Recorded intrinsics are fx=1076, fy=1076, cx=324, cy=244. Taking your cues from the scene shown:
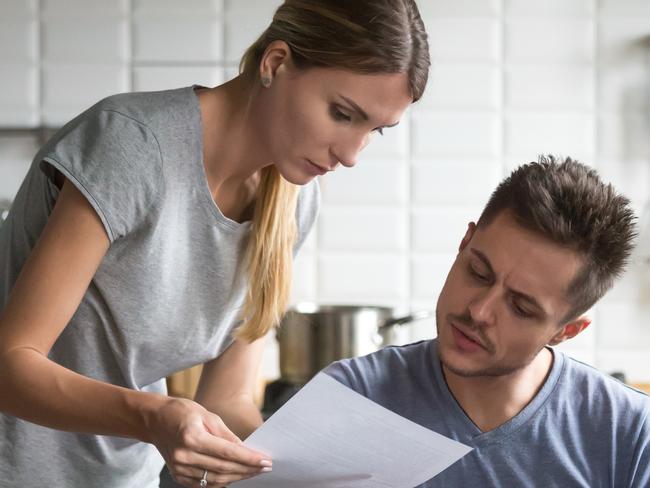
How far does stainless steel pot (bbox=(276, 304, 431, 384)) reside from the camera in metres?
2.45

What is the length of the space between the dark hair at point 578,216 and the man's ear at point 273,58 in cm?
34

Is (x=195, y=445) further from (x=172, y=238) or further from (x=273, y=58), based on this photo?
(x=273, y=58)

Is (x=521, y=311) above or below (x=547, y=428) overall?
above

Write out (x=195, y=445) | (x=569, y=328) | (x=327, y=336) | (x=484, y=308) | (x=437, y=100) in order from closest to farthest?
1. (x=195, y=445)
2. (x=484, y=308)
3. (x=569, y=328)
4. (x=327, y=336)
5. (x=437, y=100)

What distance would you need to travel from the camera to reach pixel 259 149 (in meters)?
1.35

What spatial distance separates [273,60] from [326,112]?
106 millimetres

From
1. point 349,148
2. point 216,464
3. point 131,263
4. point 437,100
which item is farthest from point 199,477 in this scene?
point 437,100

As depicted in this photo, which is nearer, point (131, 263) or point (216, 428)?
point (216, 428)

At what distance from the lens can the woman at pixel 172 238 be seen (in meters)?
1.14

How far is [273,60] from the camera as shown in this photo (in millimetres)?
1284

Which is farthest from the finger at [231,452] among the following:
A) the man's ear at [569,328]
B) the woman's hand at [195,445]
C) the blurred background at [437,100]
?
the blurred background at [437,100]

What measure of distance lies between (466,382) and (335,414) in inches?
14.1

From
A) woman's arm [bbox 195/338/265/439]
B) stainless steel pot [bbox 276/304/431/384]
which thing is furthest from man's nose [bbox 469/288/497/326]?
stainless steel pot [bbox 276/304/431/384]

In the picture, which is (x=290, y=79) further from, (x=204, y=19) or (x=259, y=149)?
(x=204, y=19)
